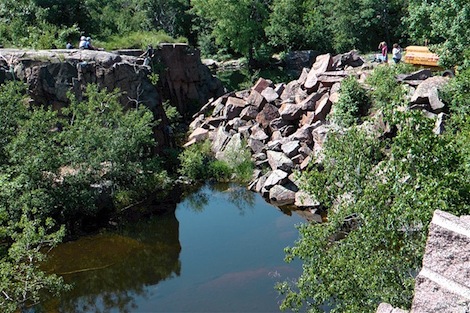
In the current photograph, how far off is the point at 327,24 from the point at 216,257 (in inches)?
1725

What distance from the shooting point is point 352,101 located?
2720cm

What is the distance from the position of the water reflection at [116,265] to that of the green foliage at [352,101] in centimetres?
987

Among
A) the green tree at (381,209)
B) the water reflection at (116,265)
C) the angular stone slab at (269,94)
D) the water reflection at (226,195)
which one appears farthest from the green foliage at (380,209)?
the angular stone slab at (269,94)

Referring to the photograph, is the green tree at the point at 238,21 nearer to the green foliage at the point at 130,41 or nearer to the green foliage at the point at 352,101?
the green foliage at the point at 130,41

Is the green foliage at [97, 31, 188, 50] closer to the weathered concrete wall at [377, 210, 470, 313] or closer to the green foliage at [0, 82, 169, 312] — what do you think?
the green foliage at [0, 82, 169, 312]

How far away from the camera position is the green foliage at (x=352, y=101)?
2695cm

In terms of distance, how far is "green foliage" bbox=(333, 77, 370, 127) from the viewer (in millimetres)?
Answer: 26953

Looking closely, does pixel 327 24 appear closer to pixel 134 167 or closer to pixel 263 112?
pixel 263 112

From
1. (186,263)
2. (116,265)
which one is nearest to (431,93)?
(186,263)

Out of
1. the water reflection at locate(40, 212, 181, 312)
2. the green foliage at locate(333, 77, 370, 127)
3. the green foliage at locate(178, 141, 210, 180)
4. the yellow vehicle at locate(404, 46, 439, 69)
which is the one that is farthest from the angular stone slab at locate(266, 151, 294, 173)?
the yellow vehicle at locate(404, 46, 439, 69)

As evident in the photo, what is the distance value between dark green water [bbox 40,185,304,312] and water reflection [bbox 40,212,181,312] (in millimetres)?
32

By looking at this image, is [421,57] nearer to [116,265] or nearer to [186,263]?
[186,263]

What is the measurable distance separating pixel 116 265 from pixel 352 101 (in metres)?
13.7

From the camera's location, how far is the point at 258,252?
69.8ft
